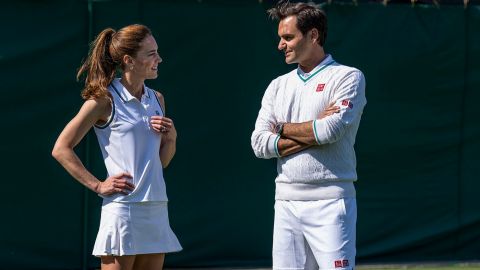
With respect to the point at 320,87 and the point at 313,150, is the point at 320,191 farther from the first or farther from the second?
the point at 320,87

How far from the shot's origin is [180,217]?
8.14m

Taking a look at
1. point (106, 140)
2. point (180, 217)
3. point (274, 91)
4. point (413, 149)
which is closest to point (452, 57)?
point (413, 149)

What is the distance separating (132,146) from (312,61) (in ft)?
3.43

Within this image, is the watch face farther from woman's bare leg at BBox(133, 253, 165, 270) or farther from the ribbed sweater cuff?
woman's bare leg at BBox(133, 253, 165, 270)

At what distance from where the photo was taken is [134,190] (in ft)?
Answer: 14.6

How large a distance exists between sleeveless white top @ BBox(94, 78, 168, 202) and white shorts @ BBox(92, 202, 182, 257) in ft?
0.14

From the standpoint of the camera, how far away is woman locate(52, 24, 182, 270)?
443 centimetres

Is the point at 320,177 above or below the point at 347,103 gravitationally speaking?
below

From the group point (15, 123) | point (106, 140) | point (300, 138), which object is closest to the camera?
Answer: point (106, 140)

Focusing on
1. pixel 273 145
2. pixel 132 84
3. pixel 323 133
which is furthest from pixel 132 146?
pixel 323 133

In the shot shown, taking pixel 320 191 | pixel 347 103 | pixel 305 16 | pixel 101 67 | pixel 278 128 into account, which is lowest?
pixel 320 191

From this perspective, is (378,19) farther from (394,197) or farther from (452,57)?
(394,197)

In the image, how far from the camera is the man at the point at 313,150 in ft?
15.7

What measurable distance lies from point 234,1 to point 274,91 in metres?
3.33
